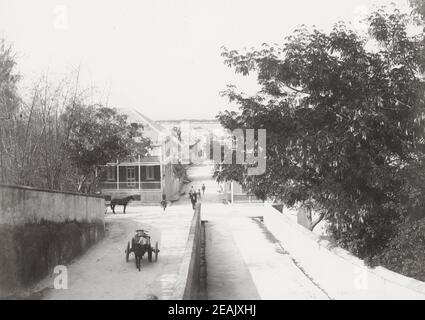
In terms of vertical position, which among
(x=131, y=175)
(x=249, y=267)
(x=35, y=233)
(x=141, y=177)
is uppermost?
(x=131, y=175)

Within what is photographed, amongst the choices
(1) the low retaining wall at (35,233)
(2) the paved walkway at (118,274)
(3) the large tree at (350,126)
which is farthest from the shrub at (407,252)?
(1) the low retaining wall at (35,233)

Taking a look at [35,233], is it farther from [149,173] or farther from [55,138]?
[149,173]

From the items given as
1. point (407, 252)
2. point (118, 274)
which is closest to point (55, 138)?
point (118, 274)

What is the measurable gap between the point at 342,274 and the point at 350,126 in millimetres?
3257

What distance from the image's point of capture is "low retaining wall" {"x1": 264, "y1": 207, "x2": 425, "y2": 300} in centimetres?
888

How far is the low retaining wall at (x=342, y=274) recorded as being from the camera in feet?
29.1

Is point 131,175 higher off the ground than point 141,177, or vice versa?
point 131,175

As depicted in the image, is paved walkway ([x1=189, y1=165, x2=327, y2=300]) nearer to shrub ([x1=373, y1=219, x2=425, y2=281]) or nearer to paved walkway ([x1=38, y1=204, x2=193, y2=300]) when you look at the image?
paved walkway ([x1=38, y1=204, x2=193, y2=300])

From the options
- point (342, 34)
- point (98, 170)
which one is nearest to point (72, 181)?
point (98, 170)

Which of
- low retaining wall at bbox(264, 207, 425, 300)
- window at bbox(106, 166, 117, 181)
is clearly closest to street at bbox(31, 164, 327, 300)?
low retaining wall at bbox(264, 207, 425, 300)

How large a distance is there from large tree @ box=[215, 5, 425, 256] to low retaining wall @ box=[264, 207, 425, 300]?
0.75 metres

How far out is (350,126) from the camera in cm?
1128

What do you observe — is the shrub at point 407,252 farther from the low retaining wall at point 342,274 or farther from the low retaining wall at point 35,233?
the low retaining wall at point 35,233

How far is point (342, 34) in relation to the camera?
1208cm
